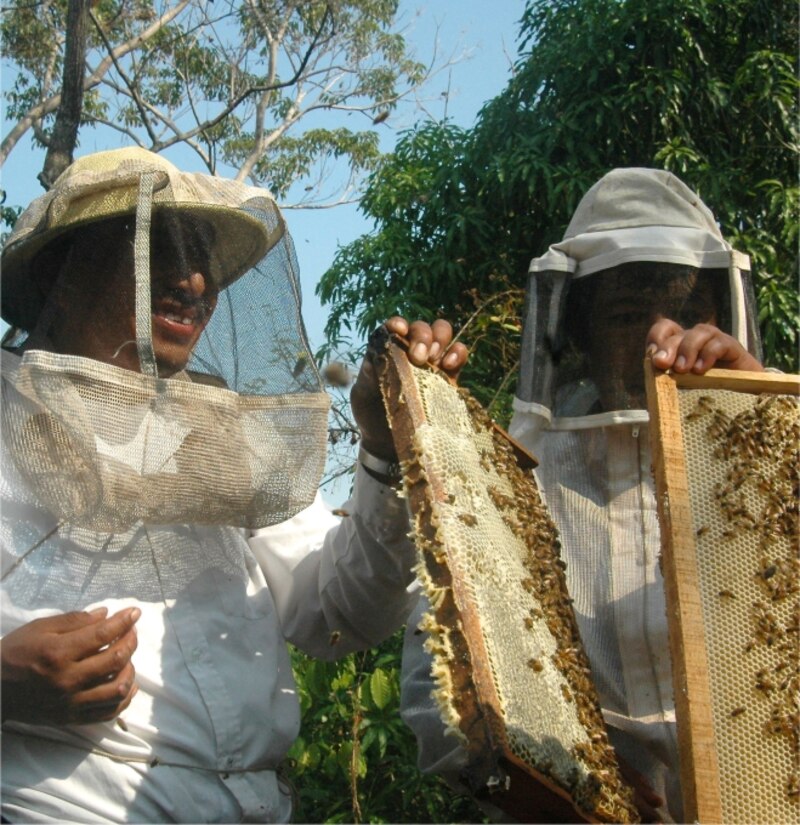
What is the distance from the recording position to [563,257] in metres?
3.26

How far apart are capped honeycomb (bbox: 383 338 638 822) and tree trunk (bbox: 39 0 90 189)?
619 centimetres

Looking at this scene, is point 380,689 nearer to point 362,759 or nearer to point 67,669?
point 362,759

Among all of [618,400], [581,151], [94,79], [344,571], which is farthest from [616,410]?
[94,79]

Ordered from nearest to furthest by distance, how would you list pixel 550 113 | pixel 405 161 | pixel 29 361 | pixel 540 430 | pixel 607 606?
pixel 29 361 → pixel 607 606 → pixel 540 430 → pixel 550 113 → pixel 405 161

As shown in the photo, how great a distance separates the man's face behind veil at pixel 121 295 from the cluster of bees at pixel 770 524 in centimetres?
119

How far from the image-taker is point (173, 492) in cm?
221

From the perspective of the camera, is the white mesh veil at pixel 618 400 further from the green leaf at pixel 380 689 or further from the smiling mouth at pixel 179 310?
the green leaf at pixel 380 689

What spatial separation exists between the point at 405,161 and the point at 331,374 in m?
6.52

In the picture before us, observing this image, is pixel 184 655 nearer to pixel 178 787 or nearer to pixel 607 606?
pixel 178 787

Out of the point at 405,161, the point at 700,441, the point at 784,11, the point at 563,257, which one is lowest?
the point at 700,441

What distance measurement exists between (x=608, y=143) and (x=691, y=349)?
5.75m

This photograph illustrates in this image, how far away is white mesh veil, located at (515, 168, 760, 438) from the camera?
3125 mm

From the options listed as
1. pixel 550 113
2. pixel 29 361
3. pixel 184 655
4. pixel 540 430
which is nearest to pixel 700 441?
pixel 540 430

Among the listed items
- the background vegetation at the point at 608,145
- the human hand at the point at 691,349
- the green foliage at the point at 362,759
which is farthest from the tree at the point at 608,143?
the human hand at the point at 691,349
